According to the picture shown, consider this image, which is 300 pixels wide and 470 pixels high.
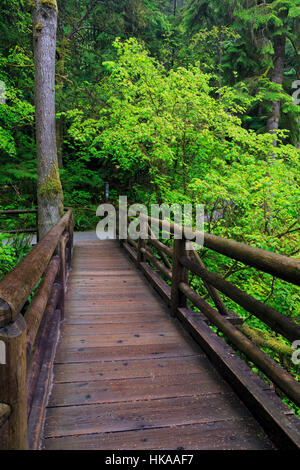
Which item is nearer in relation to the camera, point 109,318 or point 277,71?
point 109,318

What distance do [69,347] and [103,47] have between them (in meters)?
14.5

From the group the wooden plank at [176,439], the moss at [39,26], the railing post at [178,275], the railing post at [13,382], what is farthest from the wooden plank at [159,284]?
the moss at [39,26]

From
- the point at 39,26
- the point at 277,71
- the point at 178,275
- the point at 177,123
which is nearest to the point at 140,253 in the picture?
the point at 178,275

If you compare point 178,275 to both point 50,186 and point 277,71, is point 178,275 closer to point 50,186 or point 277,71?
point 50,186

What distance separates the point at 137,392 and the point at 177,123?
20.3ft

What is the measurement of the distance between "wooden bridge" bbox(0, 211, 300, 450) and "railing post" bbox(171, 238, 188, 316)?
0.04ft

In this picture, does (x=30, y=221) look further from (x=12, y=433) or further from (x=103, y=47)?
(x=12, y=433)

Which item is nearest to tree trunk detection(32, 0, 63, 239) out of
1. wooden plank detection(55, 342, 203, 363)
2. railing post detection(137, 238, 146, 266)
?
railing post detection(137, 238, 146, 266)

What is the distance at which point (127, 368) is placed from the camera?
7.95 feet

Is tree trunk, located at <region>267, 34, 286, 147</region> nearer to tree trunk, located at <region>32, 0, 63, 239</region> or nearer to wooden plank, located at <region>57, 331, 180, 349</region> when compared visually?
tree trunk, located at <region>32, 0, 63, 239</region>

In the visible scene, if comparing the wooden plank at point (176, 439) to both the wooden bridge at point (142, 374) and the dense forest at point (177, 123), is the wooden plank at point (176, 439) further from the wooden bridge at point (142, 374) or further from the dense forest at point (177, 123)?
the dense forest at point (177, 123)

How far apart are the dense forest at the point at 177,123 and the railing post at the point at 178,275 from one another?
69.9 inches

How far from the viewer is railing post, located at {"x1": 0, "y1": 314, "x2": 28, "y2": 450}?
108 cm

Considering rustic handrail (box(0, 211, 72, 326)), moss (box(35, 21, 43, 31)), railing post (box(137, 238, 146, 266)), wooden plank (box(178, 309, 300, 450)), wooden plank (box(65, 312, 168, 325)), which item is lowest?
wooden plank (box(65, 312, 168, 325))
